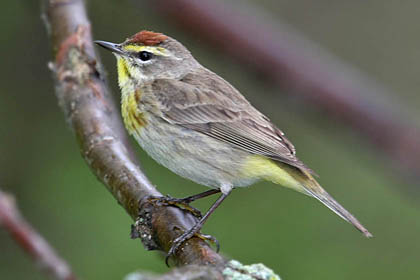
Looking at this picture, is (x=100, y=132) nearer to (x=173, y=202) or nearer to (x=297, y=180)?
(x=173, y=202)

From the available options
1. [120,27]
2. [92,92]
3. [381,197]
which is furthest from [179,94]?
[381,197]

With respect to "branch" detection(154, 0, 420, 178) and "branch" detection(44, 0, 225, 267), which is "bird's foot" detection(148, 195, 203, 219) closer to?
"branch" detection(44, 0, 225, 267)

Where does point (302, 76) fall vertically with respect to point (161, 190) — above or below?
above

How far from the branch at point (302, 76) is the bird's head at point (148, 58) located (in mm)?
215

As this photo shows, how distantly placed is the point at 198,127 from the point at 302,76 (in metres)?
0.91

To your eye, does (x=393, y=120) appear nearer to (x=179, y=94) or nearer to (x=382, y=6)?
(x=179, y=94)

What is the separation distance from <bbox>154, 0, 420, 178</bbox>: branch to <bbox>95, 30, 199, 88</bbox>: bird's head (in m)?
0.21

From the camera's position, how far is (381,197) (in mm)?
6812

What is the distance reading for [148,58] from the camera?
15.8 ft

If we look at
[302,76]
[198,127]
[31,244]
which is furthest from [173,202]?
[31,244]

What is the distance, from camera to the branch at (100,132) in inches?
136

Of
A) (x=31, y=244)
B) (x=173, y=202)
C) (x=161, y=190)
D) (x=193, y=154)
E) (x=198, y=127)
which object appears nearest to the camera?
(x=31, y=244)

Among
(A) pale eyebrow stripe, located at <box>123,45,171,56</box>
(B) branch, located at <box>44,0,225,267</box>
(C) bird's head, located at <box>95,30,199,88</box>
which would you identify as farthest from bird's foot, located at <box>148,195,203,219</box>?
(A) pale eyebrow stripe, located at <box>123,45,171,56</box>

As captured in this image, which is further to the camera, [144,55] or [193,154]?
[144,55]
